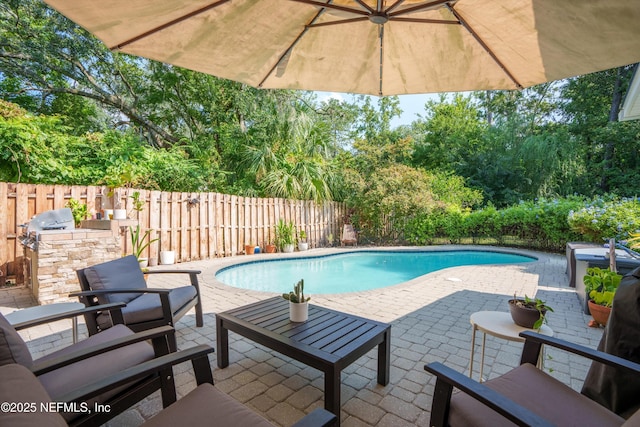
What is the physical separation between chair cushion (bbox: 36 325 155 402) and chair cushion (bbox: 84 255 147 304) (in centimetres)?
75

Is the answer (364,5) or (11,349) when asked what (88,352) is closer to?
(11,349)

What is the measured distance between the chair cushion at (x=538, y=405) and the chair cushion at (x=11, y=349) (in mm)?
1940

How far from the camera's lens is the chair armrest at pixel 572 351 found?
1.30m

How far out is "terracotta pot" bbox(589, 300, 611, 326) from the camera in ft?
10.2

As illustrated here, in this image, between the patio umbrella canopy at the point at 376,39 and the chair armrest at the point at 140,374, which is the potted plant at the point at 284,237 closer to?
the patio umbrella canopy at the point at 376,39

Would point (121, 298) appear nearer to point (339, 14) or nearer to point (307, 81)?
point (307, 81)

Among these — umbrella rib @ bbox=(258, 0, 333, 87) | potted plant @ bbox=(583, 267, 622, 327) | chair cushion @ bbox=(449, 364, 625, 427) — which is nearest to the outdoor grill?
umbrella rib @ bbox=(258, 0, 333, 87)

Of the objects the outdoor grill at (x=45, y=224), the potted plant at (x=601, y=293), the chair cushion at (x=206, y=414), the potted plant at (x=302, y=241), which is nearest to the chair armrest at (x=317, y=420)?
the chair cushion at (x=206, y=414)

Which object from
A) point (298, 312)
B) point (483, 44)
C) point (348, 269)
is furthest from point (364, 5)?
point (348, 269)

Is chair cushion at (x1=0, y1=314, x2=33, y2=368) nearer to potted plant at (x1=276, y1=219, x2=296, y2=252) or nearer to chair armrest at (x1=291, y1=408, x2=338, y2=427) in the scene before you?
chair armrest at (x1=291, y1=408, x2=338, y2=427)

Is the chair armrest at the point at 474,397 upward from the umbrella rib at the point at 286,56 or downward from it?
downward

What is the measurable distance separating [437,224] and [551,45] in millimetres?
8704

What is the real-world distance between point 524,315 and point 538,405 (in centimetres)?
69

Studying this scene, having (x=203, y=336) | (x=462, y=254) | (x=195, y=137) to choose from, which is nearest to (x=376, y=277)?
(x=462, y=254)
